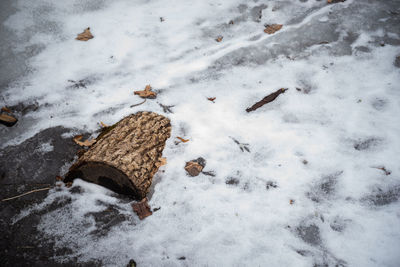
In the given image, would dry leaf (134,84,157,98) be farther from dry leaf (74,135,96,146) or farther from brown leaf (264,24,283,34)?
brown leaf (264,24,283,34)

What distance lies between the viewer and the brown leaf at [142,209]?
181cm

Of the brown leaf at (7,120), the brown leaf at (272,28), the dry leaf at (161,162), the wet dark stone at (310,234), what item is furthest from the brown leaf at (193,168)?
the brown leaf at (272,28)

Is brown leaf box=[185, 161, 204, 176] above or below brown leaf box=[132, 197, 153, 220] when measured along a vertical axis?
above

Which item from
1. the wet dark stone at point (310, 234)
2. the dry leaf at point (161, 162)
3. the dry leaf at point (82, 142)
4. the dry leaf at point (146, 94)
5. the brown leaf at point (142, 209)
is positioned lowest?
the wet dark stone at point (310, 234)

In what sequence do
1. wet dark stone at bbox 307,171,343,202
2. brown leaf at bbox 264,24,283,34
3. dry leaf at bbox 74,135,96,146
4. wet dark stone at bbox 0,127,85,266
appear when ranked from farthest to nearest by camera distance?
brown leaf at bbox 264,24,283,34 → dry leaf at bbox 74,135,96,146 → wet dark stone at bbox 307,171,343,202 → wet dark stone at bbox 0,127,85,266

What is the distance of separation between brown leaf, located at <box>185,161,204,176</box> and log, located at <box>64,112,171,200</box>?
0.31m

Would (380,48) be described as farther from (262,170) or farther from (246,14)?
(262,170)

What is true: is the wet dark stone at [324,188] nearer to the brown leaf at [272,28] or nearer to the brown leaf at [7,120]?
the brown leaf at [272,28]

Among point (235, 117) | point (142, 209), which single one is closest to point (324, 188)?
point (235, 117)

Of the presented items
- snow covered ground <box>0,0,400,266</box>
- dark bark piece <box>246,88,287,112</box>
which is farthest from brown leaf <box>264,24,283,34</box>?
dark bark piece <box>246,88,287,112</box>

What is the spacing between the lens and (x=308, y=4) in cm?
396

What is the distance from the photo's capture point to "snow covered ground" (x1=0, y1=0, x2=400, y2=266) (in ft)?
5.52

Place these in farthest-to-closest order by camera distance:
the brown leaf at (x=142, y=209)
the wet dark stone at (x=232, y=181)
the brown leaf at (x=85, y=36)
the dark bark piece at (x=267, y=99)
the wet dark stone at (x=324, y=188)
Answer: the brown leaf at (x=85, y=36) → the dark bark piece at (x=267, y=99) → the wet dark stone at (x=232, y=181) → the wet dark stone at (x=324, y=188) → the brown leaf at (x=142, y=209)

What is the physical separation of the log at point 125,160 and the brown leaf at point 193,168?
307mm
